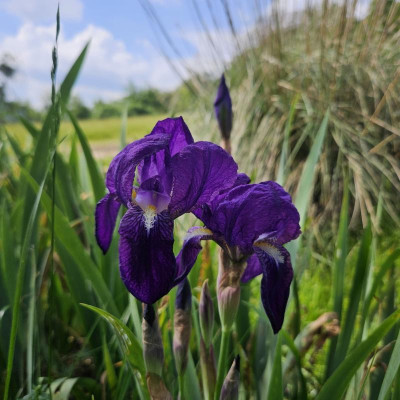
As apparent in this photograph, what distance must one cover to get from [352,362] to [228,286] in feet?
0.80

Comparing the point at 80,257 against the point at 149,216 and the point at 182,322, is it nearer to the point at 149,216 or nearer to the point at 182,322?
the point at 182,322

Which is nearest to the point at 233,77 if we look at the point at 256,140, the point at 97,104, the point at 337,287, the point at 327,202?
the point at 256,140

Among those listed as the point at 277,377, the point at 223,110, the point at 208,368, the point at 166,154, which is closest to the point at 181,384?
the point at 208,368

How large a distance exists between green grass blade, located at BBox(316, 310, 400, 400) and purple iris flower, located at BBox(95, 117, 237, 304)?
1.05 feet

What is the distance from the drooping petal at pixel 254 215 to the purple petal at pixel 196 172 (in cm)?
3

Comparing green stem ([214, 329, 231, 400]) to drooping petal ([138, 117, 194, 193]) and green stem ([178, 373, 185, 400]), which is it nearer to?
green stem ([178, 373, 185, 400])

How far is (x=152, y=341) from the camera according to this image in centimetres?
68

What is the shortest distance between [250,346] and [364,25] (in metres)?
2.15

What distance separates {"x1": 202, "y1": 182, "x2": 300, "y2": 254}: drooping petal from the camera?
637mm

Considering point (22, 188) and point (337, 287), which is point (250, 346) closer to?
point (337, 287)

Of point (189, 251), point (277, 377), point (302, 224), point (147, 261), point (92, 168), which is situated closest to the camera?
point (147, 261)

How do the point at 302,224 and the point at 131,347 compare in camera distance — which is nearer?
the point at 131,347

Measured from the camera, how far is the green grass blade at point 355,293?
1.02 meters

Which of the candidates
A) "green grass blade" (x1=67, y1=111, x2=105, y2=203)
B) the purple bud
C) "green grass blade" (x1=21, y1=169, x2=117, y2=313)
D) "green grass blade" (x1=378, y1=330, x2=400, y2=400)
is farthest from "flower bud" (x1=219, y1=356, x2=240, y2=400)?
"green grass blade" (x1=67, y1=111, x2=105, y2=203)
